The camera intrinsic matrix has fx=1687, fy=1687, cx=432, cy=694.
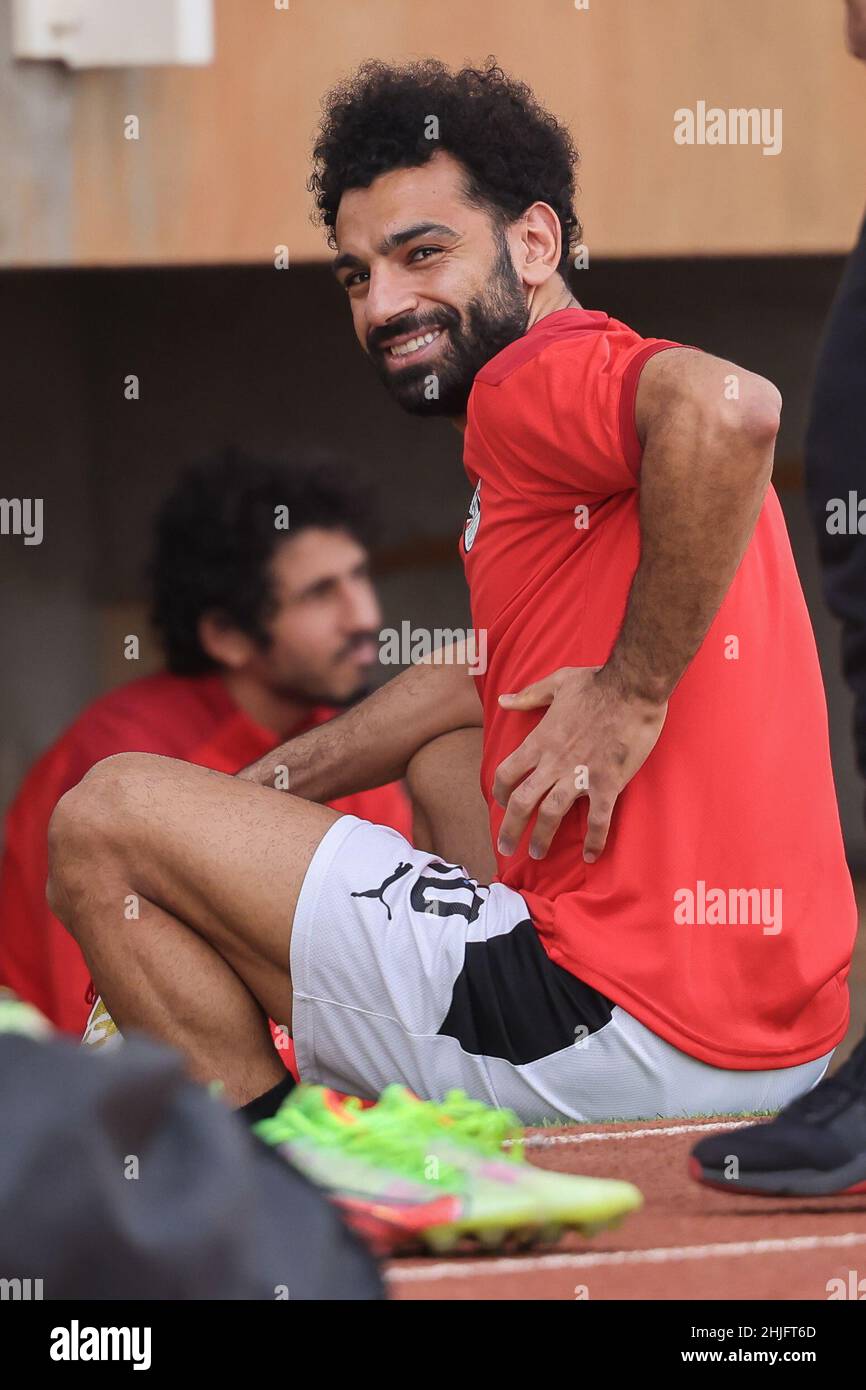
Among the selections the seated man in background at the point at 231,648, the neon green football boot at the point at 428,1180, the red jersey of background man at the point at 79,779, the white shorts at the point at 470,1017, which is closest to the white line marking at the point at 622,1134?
the white shorts at the point at 470,1017

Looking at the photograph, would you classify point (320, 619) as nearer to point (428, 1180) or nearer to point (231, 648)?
point (231, 648)

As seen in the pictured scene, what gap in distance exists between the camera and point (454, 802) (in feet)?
8.51

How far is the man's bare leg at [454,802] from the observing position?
256cm

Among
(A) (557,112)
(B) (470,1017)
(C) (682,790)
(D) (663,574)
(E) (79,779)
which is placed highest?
(A) (557,112)

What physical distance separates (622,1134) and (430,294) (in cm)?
122

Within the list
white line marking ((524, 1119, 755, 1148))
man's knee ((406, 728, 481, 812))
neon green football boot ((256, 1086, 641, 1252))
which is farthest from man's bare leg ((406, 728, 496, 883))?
neon green football boot ((256, 1086, 641, 1252))

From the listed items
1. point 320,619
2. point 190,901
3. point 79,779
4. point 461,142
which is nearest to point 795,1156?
point 190,901

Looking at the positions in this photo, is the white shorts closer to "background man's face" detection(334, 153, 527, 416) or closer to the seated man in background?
"background man's face" detection(334, 153, 527, 416)

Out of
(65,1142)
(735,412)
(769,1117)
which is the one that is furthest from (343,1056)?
(65,1142)

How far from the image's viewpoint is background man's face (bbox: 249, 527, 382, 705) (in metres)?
4.99

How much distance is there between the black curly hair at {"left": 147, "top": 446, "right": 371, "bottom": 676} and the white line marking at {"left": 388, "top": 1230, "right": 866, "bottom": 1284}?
3.63 metres

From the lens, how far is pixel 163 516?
607 centimetres

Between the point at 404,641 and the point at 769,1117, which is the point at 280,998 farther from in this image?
the point at 404,641
